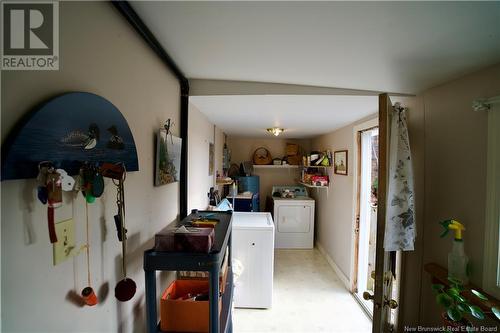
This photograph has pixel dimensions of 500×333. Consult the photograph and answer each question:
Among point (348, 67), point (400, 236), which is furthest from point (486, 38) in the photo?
point (400, 236)

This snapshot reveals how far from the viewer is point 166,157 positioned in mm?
1137

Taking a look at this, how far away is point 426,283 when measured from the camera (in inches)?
53.4

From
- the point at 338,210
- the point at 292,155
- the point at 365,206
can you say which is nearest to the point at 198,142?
the point at 365,206

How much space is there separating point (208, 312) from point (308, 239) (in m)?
3.09

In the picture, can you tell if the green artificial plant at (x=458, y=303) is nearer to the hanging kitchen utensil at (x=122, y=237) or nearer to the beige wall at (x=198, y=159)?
the hanging kitchen utensil at (x=122, y=237)

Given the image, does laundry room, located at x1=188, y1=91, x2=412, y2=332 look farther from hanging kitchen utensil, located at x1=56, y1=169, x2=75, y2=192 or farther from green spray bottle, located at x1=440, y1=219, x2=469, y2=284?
hanging kitchen utensil, located at x1=56, y1=169, x2=75, y2=192

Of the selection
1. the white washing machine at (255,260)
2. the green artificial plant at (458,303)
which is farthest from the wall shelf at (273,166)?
the green artificial plant at (458,303)

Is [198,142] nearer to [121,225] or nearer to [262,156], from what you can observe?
[121,225]

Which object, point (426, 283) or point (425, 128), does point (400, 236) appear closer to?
point (426, 283)

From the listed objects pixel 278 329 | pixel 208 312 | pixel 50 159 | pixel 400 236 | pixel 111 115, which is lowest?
pixel 278 329

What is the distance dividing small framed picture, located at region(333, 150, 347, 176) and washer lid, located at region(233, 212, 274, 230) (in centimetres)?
115

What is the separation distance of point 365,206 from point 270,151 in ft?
7.99

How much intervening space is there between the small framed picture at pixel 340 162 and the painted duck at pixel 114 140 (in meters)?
2.53

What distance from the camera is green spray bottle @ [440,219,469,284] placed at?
1069 mm
